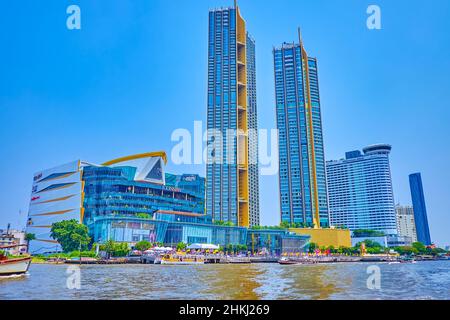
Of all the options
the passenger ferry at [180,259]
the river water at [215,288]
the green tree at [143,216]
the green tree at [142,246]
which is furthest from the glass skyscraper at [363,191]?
the river water at [215,288]

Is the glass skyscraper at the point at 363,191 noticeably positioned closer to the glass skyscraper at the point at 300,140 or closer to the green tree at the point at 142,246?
the glass skyscraper at the point at 300,140

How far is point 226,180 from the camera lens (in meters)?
55.1

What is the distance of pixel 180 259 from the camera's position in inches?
1284

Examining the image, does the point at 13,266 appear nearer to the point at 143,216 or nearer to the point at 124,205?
the point at 143,216

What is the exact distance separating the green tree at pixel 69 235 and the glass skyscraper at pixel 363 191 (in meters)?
43.6

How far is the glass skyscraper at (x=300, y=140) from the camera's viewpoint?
5788 centimetres

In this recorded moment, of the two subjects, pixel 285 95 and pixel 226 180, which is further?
pixel 285 95

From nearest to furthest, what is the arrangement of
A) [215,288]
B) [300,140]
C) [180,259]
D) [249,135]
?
[215,288] < [180,259] < [249,135] < [300,140]

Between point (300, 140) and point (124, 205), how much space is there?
30.5 m

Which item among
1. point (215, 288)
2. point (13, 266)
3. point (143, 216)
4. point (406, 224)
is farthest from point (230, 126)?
point (215, 288)

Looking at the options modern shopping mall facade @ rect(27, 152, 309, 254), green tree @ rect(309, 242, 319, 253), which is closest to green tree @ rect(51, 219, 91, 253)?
modern shopping mall facade @ rect(27, 152, 309, 254)

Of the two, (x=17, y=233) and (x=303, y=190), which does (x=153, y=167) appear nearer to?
(x=17, y=233)
